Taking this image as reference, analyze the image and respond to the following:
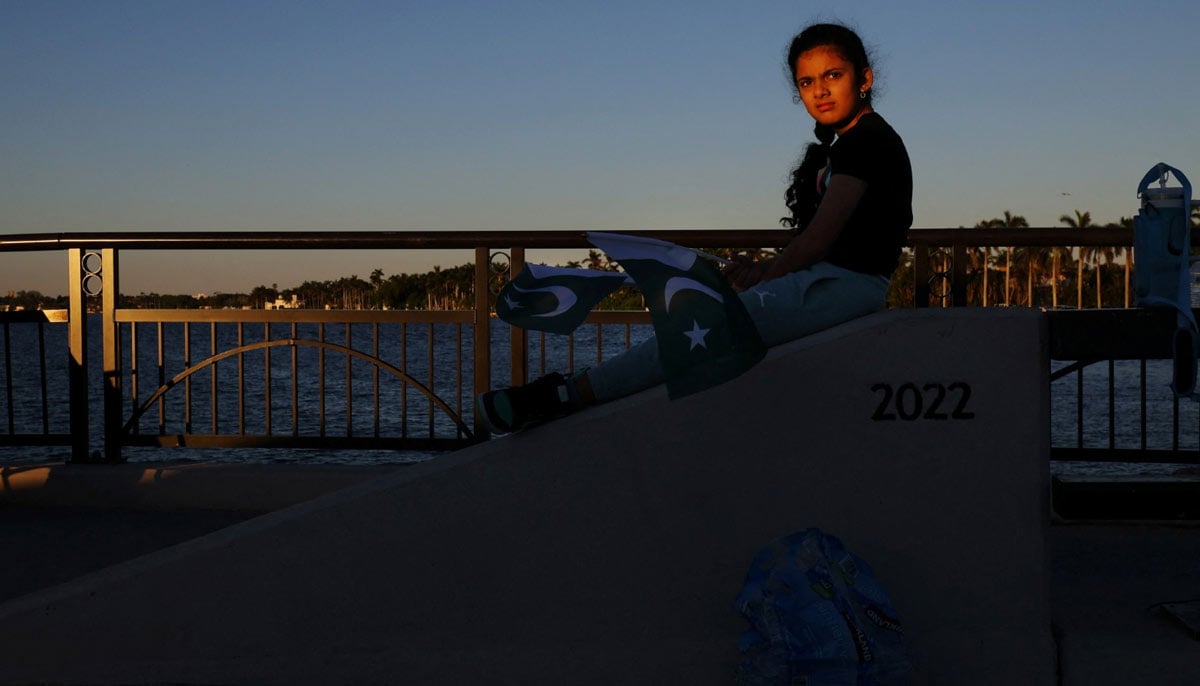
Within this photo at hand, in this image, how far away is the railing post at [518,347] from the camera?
5.52m

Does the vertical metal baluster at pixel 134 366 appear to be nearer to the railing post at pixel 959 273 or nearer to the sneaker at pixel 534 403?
the sneaker at pixel 534 403

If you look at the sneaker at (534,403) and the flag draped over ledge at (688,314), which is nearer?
the flag draped over ledge at (688,314)

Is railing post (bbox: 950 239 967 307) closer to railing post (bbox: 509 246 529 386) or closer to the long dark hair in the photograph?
the long dark hair

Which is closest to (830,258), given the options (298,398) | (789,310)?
(789,310)

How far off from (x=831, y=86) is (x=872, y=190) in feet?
1.20

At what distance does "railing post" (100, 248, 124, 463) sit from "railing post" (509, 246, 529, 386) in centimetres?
208

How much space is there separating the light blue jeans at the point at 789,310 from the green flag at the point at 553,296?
0.74 feet

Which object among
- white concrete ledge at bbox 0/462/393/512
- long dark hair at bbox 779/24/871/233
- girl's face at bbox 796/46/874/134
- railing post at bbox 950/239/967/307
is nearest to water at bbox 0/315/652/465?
white concrete ledge at bbox 0/462/393/512

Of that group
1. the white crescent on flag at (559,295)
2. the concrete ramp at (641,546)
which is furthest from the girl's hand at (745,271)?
the white crescent on flag at (559,295)

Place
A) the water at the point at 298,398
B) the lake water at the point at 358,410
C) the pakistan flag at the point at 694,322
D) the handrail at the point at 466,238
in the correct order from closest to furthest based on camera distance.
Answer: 1. the pakistan flag at the point at 694,322
2. the handrail at the point at 466,238
3. the water at the point at 298,398
4. the lake water at the point at 358,410

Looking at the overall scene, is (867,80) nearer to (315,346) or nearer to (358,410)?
(315,346)

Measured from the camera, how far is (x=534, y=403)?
331cm

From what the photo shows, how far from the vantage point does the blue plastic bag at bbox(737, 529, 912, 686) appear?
283cm

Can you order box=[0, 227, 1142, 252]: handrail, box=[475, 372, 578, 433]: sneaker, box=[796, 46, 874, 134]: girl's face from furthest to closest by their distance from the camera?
box=[0, 227, 1142, 252]: handrail, box=[796, 46, 874, 134]: girl's face, box=[475, 372, 578, 433]: sneaker
